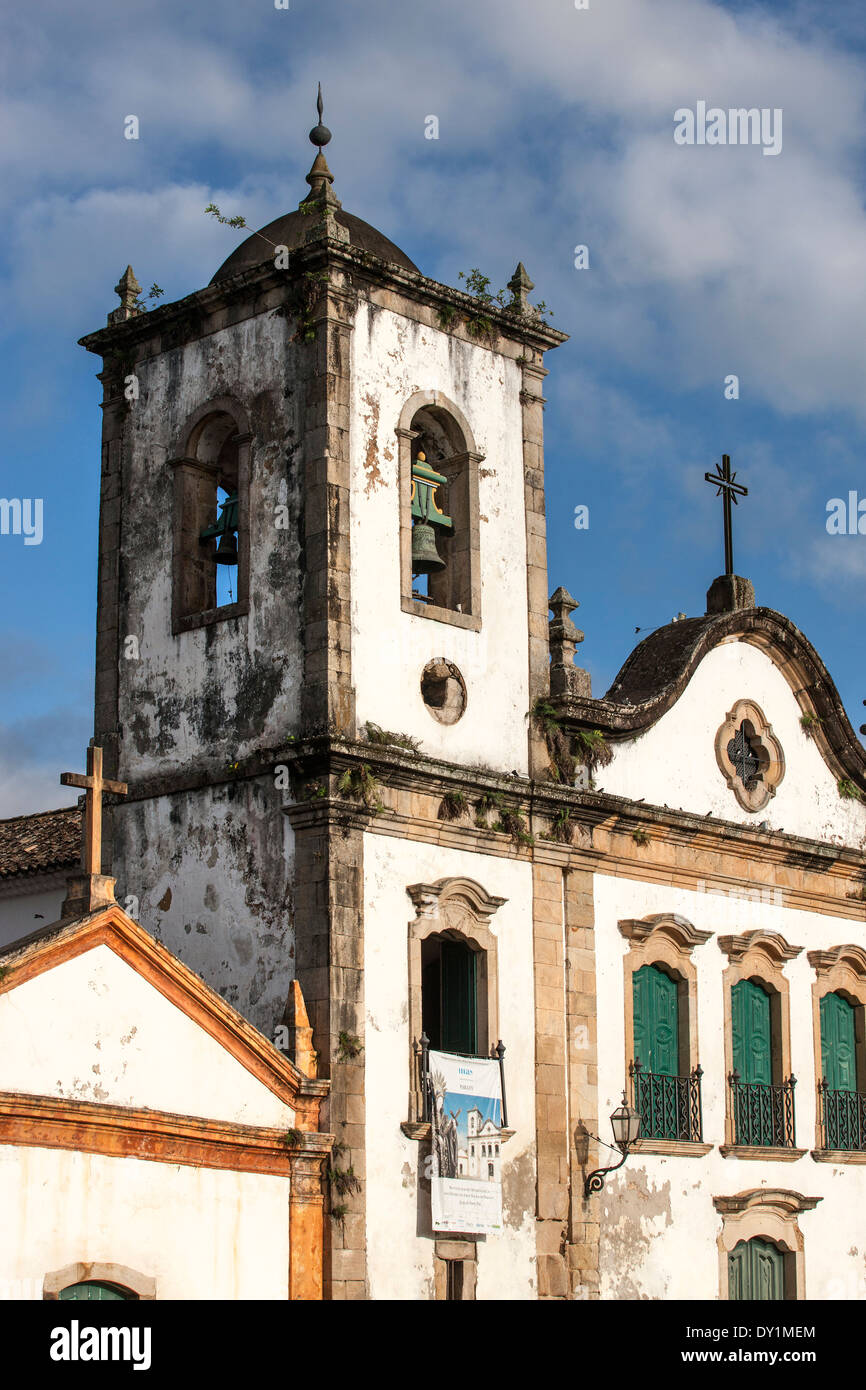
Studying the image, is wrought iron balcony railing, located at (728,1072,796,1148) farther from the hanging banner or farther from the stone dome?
the stone dome

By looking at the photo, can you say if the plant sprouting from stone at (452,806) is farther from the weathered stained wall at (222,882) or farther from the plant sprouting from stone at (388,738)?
the weathered stained wall at (222,882)

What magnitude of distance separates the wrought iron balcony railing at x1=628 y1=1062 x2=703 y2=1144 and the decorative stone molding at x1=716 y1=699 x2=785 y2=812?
3.32 metres

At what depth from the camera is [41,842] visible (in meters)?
23.8

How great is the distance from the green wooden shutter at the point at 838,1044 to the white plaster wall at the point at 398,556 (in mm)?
5431

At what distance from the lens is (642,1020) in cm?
2217

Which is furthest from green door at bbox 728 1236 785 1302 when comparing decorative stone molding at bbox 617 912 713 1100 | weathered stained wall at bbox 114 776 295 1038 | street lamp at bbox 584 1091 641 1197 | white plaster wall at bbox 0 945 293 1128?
white plaster wall at bbox 0 945 293 1128

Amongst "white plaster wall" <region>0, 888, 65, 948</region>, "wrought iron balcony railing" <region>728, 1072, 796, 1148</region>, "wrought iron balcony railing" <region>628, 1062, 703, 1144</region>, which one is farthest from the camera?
"white plaster wall" <region>0, 888, 65, 948</region>

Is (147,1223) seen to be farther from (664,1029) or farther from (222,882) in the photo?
(664,1029)

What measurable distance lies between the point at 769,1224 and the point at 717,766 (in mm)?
4836

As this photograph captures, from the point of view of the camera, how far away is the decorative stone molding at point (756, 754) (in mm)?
23969

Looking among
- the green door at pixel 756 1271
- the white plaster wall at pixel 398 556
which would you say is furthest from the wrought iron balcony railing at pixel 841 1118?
the white plaster wall at pixel 398 556

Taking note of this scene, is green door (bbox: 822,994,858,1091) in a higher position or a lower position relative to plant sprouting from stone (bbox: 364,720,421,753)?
lower

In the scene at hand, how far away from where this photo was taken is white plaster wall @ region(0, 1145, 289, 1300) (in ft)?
51.4

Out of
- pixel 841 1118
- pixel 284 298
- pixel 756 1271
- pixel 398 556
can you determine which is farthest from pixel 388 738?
pixel 841 1118
